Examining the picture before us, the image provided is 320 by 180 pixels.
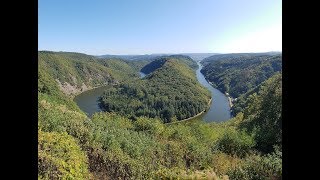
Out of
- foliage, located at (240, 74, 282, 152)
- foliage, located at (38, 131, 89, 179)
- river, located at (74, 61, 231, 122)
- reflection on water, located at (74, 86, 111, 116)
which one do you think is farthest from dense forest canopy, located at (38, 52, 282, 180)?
reflection on water, located at (74, 86, 111, 116)

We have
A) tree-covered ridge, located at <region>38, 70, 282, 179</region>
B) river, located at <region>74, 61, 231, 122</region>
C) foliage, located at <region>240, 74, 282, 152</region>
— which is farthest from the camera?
river, located at <region>74, 61, 231, 122</region>

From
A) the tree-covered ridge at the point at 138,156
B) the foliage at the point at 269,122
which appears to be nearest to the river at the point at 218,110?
the foliage at the point at 269,122

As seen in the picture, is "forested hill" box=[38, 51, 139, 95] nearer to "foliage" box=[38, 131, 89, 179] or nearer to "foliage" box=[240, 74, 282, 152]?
"foliage" box=[240, 74, 282, 152]

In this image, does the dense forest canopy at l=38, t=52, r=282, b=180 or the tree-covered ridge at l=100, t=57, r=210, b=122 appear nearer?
the dense forest canopy at l=38, t=52, r=282, b=180

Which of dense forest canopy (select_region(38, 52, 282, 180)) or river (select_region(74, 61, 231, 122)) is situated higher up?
dense forest canopy (select_region(38, 52, 282, 180))

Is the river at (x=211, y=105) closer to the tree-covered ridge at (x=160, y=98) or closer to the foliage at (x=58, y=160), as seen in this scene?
the tree-covered ridge at (x=160, y=98)

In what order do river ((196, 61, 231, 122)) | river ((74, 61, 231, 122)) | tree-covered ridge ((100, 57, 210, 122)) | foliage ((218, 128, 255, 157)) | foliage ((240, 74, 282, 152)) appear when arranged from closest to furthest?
foliage ((218, 128, 255, 157))
foliage ((240, 74, 282, 152))
river ((196, 61, 231, 122))
river ((74, 61, 231, 122))
tree-covered ridge ((100, 57, 210, 122))

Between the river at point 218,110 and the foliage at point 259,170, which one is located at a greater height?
the foliage at point 259,170

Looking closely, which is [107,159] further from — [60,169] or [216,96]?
[216,96]
